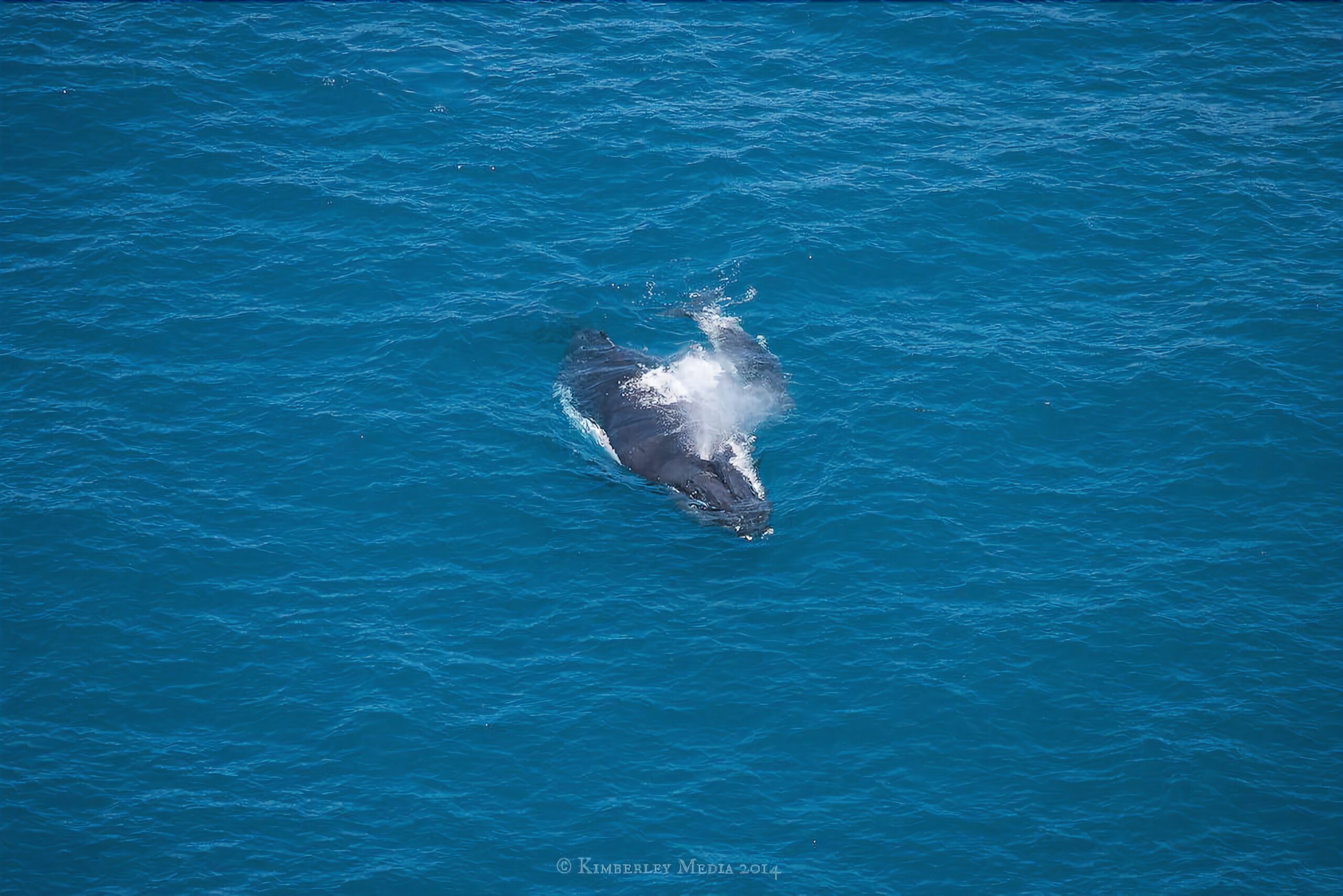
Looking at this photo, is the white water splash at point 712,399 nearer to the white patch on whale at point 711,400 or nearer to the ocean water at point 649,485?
the white patch on whale at point 711,400

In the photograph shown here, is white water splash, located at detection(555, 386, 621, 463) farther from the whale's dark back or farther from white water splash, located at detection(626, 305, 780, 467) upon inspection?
white water splash, located at detection(626, 305, 780, 467)

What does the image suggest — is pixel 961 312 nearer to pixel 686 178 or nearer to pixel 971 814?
pixel 686 178

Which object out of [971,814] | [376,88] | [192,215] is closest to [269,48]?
[376,88]

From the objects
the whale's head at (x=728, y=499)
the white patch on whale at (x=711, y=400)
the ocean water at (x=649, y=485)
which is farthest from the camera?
the white patch on whale at (x=711, y=400)

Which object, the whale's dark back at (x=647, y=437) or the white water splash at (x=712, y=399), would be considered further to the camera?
the white water splash at (x=712, y=399)

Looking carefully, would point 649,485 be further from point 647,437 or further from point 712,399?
point 712,399

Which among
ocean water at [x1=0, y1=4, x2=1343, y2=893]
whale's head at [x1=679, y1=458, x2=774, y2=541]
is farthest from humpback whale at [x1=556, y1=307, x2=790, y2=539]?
ocean water at [x1=0, y1=4, x2=1343, y2=893]

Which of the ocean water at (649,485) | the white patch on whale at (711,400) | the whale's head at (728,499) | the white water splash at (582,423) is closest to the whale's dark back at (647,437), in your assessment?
the whale's head at (728,499)
